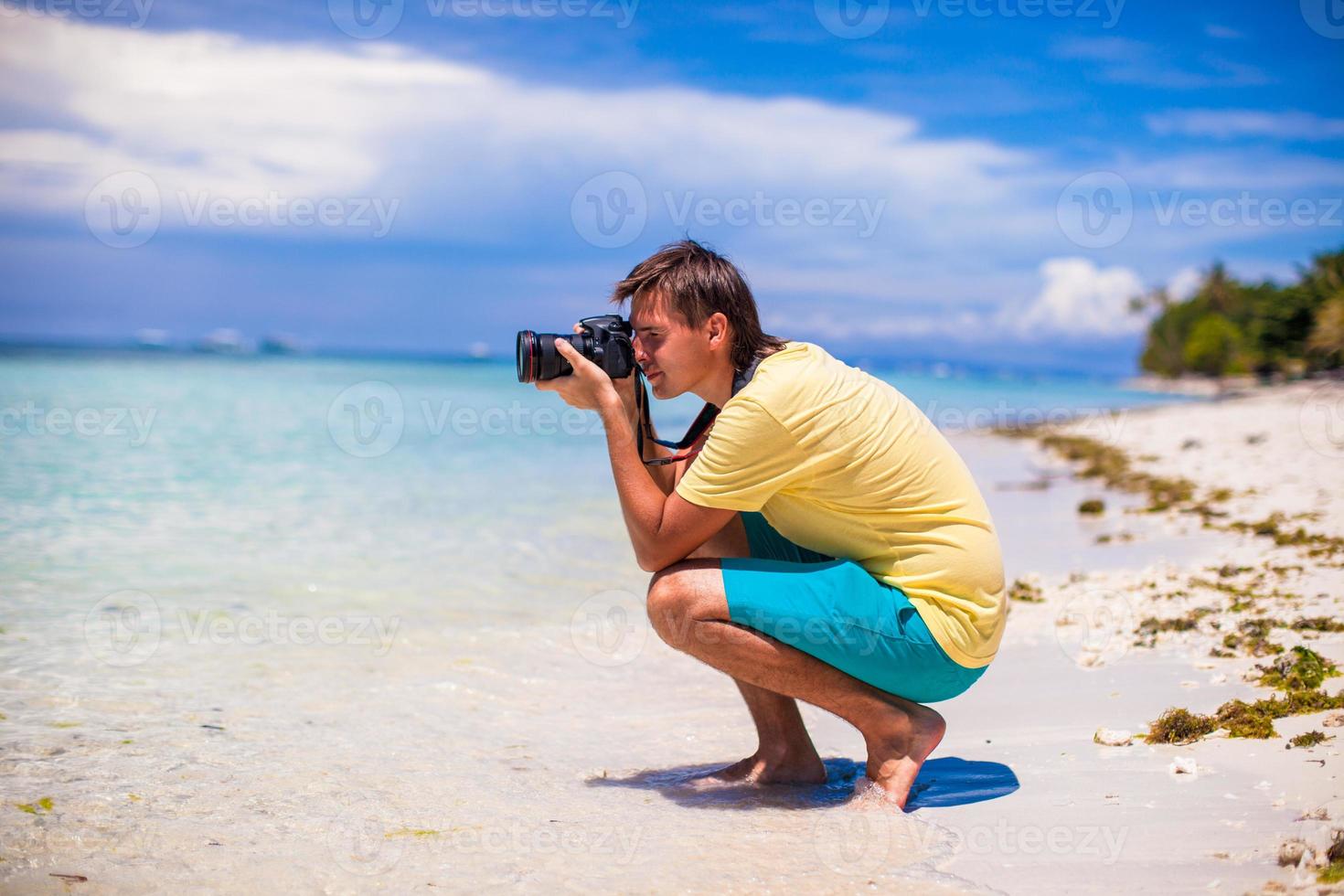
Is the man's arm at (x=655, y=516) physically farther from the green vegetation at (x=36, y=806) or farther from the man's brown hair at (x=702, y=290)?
the green vegetation at (x=36, y=806)

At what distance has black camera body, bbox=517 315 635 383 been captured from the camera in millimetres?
2791

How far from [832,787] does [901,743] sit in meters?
0.36

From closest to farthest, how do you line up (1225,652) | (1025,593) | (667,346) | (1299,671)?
(667,346) → (1299,671) → (1225,652) → (1025,593)

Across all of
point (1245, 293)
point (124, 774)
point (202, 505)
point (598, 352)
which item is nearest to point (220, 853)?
point (124, 774)

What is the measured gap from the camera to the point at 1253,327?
170 ft

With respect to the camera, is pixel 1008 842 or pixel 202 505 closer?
pixel 1008 842

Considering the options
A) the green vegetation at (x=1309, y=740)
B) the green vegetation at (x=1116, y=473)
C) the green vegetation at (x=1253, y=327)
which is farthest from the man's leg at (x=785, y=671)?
the green vegetation at (x=1253, y=327)

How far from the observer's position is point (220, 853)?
237cm

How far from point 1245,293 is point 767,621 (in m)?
80.0

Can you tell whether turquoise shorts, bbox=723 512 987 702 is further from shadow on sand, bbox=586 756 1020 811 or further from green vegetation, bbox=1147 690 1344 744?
green vegetation, bbox=1147 690 1344 744

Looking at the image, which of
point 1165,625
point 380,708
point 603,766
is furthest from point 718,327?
point 1165,625

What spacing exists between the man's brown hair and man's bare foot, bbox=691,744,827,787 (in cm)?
114

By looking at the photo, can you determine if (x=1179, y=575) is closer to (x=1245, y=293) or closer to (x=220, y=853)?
(x=220, y=853)

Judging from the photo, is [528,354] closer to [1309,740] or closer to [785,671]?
[785,671]
